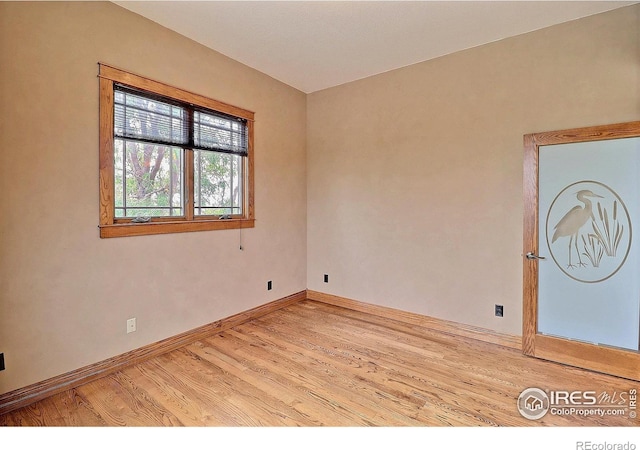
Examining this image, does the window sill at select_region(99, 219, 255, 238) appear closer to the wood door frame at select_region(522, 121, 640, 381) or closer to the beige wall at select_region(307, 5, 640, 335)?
the beige wall at select_region(307, 5, 640, 335)

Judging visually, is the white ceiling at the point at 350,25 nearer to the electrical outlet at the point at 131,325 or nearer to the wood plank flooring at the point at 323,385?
the electrical outlet at the point at 131,325

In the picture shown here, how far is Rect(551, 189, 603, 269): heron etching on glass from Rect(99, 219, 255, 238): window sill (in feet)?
10.1

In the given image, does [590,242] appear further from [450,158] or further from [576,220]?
[450,158]

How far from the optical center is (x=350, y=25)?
278 cm

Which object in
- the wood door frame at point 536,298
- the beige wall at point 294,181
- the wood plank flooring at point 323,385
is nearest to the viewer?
the wood plank flooring at point 323,385

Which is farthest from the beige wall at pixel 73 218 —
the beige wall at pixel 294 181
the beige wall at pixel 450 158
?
the beige wall at pixel 450 158

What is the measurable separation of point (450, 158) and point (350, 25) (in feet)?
5.37

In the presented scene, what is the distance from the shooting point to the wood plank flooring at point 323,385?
6.49 feet

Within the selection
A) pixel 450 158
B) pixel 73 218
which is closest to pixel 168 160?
pixel 73 218

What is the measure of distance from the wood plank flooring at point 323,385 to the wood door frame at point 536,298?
10 centimetres

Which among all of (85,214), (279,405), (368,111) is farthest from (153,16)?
(279,405)

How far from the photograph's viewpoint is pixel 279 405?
211 cm

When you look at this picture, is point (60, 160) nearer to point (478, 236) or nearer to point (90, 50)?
point (90, 50)
